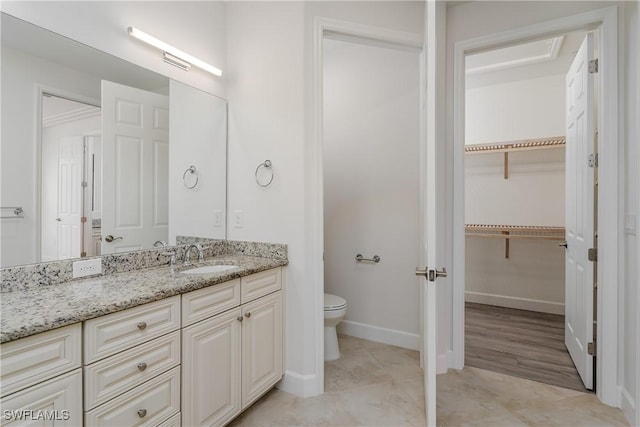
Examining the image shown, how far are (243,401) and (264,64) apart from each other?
2.12 m

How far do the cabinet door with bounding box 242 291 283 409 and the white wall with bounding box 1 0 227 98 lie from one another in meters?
1.55

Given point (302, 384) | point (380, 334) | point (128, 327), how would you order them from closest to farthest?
1. point (128, 327)
2. point (302, 384)
3. point (380, 334)

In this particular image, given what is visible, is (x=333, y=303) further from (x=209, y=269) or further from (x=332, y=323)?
(x=209, y=269)

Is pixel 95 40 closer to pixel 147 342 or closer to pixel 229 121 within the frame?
pixel 229 121

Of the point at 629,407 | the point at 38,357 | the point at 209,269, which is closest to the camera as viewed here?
the point at 38,357

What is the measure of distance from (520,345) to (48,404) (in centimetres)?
319

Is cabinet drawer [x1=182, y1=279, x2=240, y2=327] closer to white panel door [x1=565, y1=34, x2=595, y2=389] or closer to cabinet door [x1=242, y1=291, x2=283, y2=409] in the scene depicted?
cabinet door [x1=242, y1=291, x2=283, y2=409]

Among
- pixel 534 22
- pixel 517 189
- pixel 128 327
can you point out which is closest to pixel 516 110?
pixel 517 189

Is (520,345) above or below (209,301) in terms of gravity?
below

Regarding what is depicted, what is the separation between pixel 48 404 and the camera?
3.18 ft

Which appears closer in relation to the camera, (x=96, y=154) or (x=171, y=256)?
(x=96, y=154)

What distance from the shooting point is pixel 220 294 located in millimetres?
1602

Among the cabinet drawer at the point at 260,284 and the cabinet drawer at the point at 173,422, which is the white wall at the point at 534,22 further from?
the cabinet drawer at the point at 173,422

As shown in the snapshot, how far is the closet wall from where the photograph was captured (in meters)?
3.47
